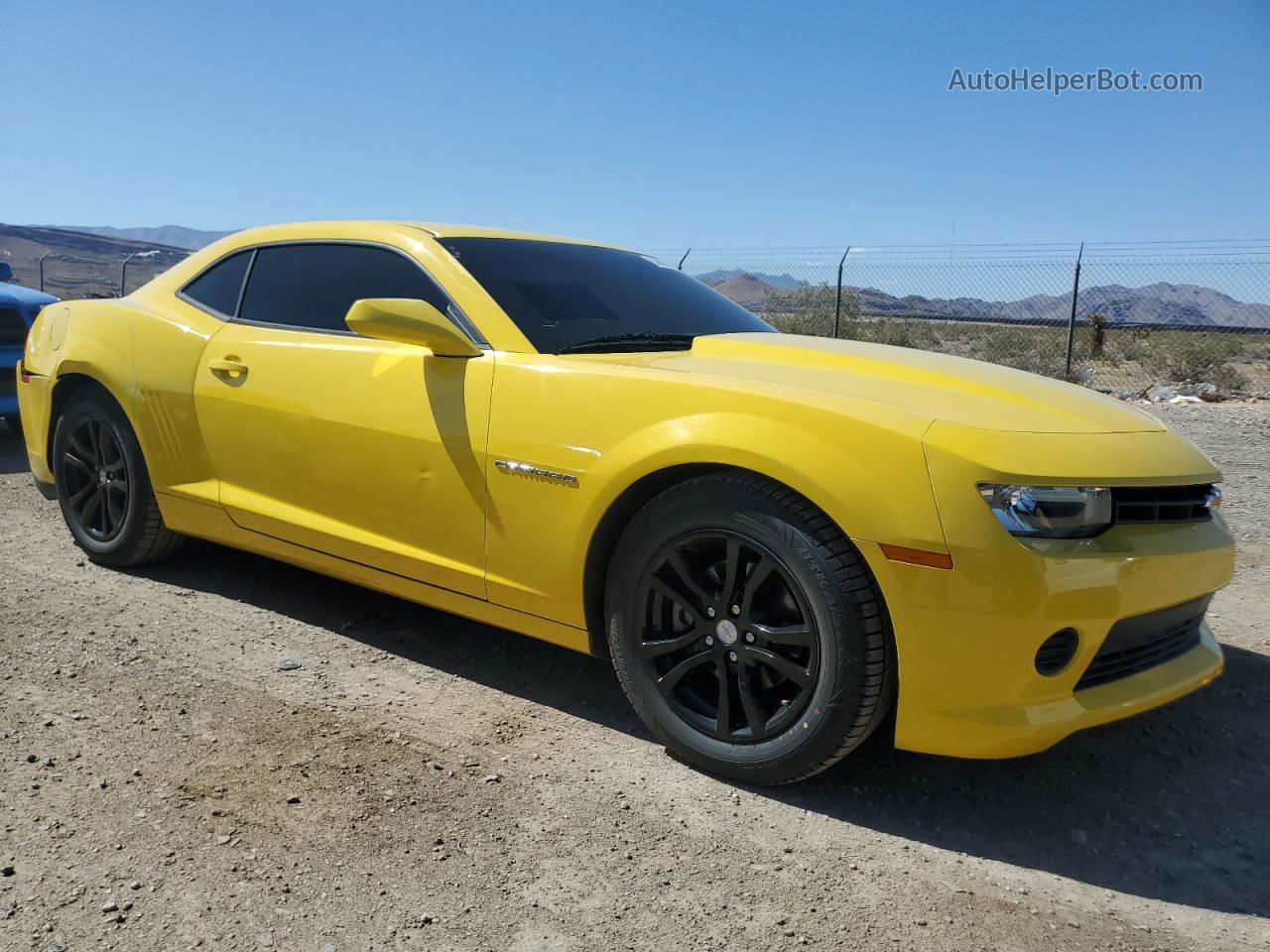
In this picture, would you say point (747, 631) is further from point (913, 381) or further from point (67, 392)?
point (67, 392)

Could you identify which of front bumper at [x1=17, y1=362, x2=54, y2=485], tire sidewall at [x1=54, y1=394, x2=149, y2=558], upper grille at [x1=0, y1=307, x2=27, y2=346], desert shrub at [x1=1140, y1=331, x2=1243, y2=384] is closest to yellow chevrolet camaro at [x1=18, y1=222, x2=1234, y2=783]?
tire sidewall at [x1=54, y1=394, x2=149, y2=558]

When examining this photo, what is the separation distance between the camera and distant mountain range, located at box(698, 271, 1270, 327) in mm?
13336

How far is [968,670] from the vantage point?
2242mm

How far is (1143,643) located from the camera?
245 cm

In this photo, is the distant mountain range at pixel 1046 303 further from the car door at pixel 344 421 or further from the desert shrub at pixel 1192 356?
the car door at pixel 344 421

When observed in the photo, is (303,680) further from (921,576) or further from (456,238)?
→ (921,576)

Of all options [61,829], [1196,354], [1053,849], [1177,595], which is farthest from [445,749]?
[1196,354]

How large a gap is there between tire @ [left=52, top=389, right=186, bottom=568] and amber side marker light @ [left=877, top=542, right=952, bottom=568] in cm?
305

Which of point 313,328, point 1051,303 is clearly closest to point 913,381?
point 313,328

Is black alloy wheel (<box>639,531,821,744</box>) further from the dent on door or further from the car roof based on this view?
the car roof

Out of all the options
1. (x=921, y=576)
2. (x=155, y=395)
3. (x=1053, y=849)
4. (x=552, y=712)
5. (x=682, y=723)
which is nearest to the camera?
(x=921, y=576)

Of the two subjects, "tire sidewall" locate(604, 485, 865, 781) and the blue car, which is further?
the blue car

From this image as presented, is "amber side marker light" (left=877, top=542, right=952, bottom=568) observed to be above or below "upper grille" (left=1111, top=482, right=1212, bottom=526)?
below

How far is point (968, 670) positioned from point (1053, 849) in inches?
21.0
